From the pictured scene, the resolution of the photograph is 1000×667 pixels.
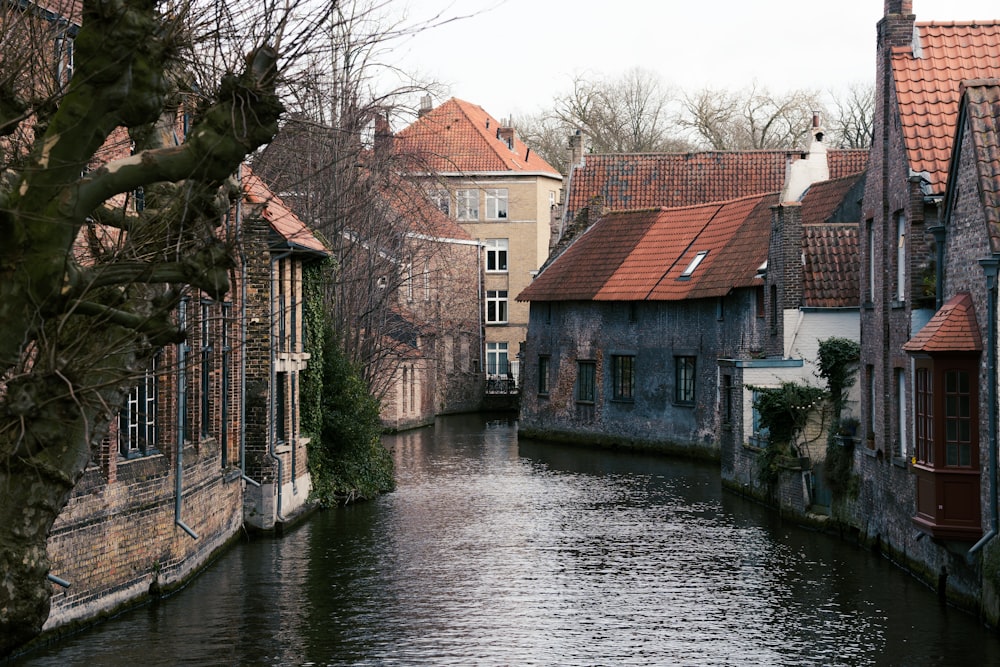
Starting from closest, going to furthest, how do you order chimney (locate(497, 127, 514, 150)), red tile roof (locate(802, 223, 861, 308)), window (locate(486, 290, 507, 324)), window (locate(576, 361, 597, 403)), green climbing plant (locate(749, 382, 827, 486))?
1. green climbing plant (locate(749, 382, 827, 486))
2. red tile roof (locate(802, 223, 861, 308))
3. window (locate(576, 361, 597, 403))
4. window (locate(486, 290, 507, 324))
5. chimney (locate(497, 127, 514, 150))

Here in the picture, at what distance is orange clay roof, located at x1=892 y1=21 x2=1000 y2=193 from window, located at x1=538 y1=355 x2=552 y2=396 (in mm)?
24705

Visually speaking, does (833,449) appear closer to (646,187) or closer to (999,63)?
(999,63)

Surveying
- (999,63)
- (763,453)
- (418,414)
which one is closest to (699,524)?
(763,453)

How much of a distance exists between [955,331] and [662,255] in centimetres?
2525

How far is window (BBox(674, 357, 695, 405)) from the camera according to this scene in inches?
1511

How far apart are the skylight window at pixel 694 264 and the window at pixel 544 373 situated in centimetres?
667

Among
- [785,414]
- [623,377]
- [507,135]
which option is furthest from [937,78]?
[507,135]

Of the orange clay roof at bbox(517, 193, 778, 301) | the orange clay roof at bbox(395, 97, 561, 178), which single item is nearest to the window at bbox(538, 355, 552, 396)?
the orange clay roof at bbox(517, 193, 778, 301)

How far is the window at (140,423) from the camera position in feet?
54.7

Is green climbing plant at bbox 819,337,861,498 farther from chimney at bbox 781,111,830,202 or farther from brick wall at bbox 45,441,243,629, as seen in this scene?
chimney at bbox 781,111,830,202

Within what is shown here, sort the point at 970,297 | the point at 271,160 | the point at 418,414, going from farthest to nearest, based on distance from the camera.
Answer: the point at 418,414
the point at 271,160
the point at 970,297

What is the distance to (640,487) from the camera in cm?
3011

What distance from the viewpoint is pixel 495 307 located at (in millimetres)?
61531

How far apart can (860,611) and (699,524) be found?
24.7 feet
